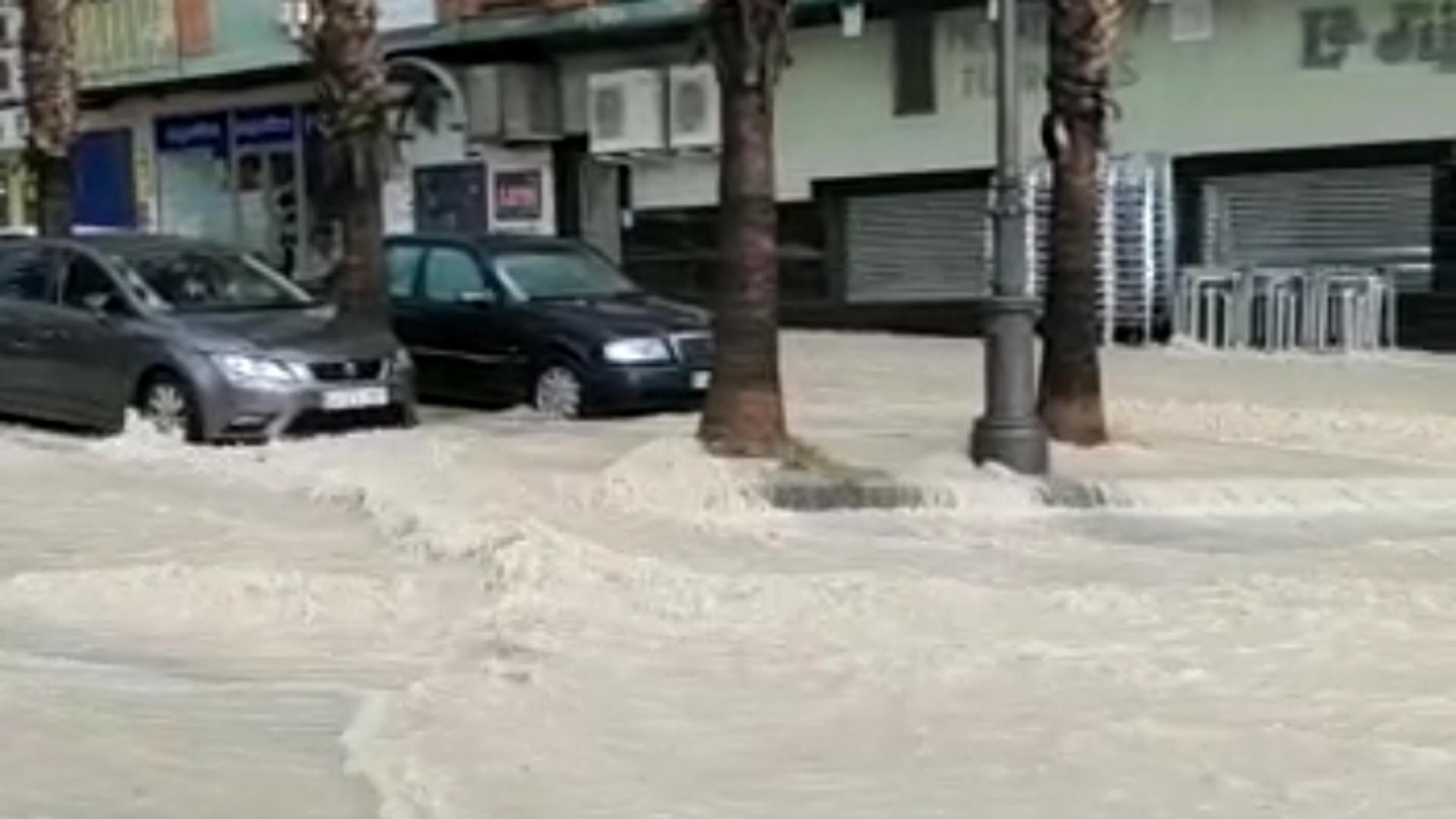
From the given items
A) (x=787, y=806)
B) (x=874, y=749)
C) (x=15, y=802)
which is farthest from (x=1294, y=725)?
(x=15, y=802)

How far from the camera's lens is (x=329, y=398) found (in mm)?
14688

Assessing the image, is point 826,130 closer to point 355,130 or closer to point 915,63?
point 915,63

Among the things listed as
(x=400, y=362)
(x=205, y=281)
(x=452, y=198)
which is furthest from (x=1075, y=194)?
(x=452, y=198)

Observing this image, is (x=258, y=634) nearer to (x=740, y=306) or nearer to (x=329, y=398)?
(x=740, y=306)

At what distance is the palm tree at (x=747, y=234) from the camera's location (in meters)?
Result: 13.0

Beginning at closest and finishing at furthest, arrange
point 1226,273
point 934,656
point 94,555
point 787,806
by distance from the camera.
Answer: point 787,806
point 934,656
point 94,555
point 1226,273

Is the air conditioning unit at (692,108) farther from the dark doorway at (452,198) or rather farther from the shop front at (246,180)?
the shop front at (246,180)

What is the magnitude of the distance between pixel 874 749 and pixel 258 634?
2988mm

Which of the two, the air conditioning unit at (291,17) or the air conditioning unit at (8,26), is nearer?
the air conditioning unit at (291,17)

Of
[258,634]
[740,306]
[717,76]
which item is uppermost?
[717,76]

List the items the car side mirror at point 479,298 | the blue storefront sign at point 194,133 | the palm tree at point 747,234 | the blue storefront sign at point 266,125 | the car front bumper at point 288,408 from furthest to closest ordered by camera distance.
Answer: the blue storefront sign at point 194,133, the blue storefront sign at point 266,125, the car side mirror at point 479,298, the car front bumper at point 288,408, the palm tree at point 747,234

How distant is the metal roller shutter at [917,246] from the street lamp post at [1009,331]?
9.78 meters

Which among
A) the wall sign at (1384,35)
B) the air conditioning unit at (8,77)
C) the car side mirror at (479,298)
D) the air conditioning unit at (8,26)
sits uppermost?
the air conditioning unit at (8,26)

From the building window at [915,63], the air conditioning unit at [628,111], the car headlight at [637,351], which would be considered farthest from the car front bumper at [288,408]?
the air conditioning unit at [628,111]
